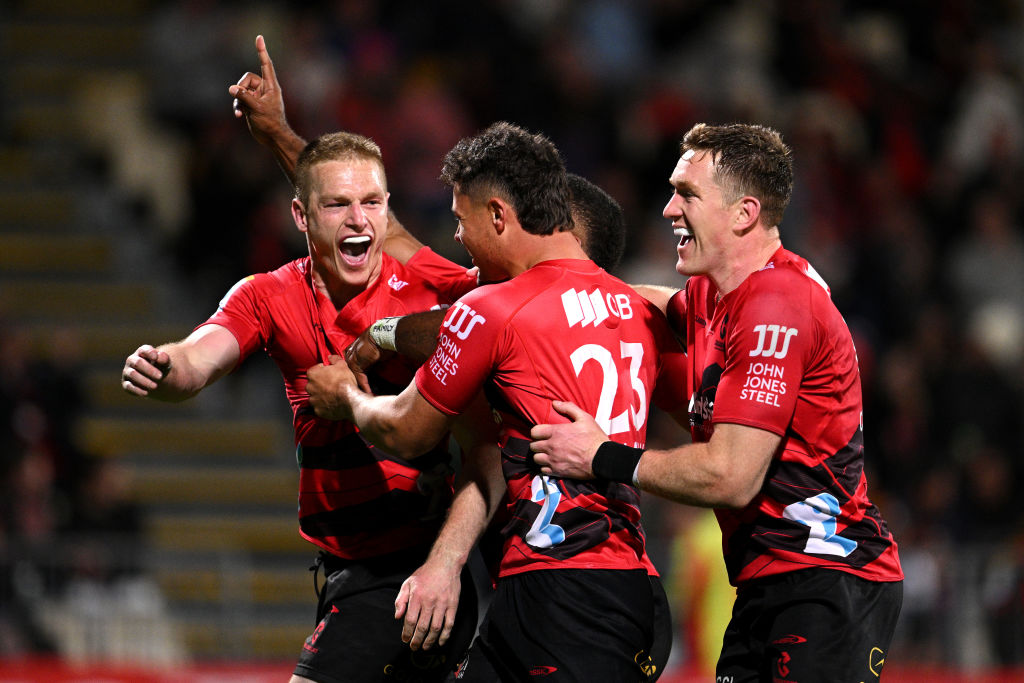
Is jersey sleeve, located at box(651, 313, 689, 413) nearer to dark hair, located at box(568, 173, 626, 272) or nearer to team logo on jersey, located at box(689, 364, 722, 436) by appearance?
team logo on jersey, located at box(689, 364, 722, 436)

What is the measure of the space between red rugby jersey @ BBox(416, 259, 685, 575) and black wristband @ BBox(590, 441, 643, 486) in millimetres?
92

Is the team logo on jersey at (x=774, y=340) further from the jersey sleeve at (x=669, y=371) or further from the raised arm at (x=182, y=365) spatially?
the raised arm at (x=182, y=365)

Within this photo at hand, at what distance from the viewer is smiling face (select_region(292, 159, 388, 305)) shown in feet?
16.5

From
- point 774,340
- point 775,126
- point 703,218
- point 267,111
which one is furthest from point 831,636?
point 775,126

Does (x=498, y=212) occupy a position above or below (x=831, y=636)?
above

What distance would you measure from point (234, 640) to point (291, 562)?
52.3 inches

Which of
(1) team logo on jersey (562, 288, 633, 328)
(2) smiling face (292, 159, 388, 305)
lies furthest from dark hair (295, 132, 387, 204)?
(1) team logo on jersey (562, 288, 633, 328)

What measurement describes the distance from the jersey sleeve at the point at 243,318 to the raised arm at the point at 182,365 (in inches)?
1.2

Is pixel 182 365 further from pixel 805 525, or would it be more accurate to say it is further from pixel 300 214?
pixel 805 525

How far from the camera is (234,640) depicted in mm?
10383

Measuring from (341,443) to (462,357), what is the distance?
0.96 meters

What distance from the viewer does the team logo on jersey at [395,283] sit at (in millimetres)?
5160

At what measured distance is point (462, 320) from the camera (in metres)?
4.22

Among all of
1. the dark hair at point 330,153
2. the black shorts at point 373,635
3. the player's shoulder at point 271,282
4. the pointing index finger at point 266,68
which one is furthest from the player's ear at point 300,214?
the black shorts at point 373,635
